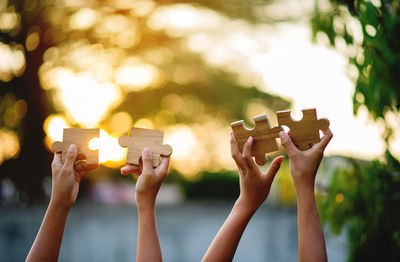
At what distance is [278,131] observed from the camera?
1.58 meters

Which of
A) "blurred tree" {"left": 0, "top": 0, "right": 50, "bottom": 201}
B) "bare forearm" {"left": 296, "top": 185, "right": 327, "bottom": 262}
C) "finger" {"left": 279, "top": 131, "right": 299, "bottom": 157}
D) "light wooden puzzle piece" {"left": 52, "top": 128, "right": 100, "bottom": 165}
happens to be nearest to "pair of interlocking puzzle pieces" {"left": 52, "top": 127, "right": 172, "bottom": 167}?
"light wooden puzzle piece" {"left": 52, "top": 128, "right": 100, "bottom": 165}

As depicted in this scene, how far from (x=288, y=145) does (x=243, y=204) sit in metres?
0.30

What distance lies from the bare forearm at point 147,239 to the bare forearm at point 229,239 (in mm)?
199

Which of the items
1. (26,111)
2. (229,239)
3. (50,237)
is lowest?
(26,111)

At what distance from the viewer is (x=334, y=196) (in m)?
2.76

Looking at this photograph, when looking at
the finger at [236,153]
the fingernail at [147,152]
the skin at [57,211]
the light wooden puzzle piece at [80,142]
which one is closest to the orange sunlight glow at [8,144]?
the light wooden puzzle piece at [80,142]

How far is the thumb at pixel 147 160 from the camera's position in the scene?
60.1 inches

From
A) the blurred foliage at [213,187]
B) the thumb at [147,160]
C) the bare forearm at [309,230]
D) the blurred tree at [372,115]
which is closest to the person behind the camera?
the bare forearm at [309,230]

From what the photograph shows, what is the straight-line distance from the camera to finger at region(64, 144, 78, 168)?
1.63m

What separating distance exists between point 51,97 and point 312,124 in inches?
396

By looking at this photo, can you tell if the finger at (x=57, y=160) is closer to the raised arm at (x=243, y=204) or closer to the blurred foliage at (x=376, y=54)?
the raised arm at (x=243, y=204)

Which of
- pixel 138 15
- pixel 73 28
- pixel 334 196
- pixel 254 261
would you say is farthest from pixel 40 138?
pixel 334 196

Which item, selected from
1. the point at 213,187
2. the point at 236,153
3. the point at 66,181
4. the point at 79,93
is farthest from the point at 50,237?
the point at 213,187

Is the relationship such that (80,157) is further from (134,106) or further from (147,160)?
(134,106)
